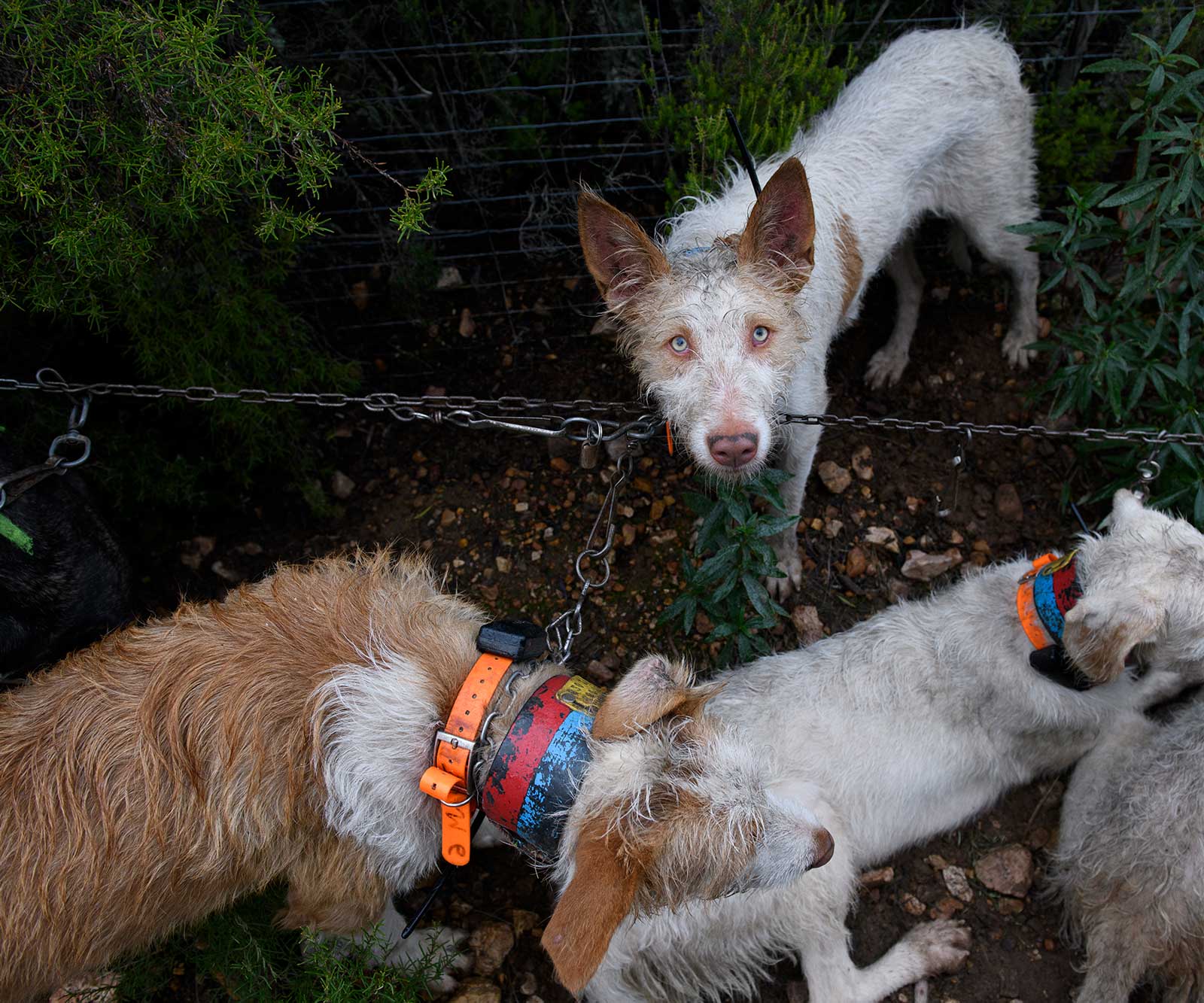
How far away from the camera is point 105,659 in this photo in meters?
2.61

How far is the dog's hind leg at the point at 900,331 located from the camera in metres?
4.73

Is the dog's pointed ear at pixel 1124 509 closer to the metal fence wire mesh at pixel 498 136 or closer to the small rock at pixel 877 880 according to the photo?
the small rock at pixel 877 880

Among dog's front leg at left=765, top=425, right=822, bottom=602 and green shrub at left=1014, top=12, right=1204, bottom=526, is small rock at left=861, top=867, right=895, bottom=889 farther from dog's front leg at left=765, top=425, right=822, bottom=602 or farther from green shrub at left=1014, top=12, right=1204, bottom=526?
green shrub at left=1014, top=12, right=1204, bottom=526

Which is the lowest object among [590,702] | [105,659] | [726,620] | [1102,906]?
[1102,906]

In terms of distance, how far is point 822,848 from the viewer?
2375 millimetres

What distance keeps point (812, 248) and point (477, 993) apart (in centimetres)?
336

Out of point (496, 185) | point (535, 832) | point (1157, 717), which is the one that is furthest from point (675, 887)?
point (496, 185)

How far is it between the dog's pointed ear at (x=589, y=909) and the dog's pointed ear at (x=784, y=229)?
2.25 meters

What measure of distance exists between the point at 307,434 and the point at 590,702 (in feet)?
9.96

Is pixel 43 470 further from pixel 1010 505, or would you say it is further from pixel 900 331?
pixel 1010 505

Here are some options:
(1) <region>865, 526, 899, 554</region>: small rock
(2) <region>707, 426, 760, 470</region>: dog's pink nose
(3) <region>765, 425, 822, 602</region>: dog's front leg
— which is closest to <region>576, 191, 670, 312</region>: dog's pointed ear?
(2) <region>707, 426, 760, 470</region>: dog's pink nose

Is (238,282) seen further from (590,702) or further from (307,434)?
(590,702)

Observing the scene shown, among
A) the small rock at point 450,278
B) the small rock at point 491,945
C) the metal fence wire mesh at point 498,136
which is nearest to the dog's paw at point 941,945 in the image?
the small rock at point 491,945

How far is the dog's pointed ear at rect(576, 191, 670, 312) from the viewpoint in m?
3.00
